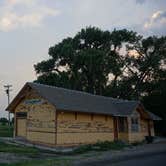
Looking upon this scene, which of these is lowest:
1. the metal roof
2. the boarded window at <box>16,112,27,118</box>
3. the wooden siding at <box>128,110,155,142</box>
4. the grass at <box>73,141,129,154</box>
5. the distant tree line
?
the grass at <box>73,141,129,154</box>

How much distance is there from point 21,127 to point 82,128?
19.2ft

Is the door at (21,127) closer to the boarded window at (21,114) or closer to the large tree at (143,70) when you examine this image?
the boarded window at (21,114)

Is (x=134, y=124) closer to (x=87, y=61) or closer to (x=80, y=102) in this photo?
(x=80, y=102)

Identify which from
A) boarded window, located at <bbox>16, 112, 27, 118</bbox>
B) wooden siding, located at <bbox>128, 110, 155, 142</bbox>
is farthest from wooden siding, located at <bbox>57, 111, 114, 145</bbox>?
boarded window, located at <bbox>16, 112, 27, 118</bbox>

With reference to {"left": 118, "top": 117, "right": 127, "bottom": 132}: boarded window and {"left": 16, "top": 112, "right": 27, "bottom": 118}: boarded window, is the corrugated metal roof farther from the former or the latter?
{"left": 16, "top": 112, "right": 27, "bottom": 118}: boarded window

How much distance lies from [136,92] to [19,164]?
48.3 meters

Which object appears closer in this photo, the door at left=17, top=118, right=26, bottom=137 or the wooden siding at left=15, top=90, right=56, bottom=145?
the wooden siding at left=15, top=90, right=56, bottom=145

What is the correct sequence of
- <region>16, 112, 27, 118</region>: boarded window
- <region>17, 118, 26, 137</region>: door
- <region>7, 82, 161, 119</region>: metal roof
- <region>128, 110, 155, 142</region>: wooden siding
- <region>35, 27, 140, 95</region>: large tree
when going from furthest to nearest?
<region>35, 27, 140, 95</region>: large tree, <region>128, 110, 155, 142</region>: wooden siding, <region>16, 112, 27, 118</region>: boarded window, <region>17, 118, 26, 137</region>: door, <region>7, 82, 161, 119</region>: metal roof

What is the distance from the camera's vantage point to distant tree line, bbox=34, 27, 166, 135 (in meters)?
63.8

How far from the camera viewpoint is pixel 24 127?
112 ft

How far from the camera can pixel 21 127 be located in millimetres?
34656

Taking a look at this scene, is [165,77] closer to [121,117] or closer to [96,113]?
[121,117]

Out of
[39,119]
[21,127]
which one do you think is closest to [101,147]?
[39,119]

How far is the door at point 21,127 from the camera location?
34.2 m
